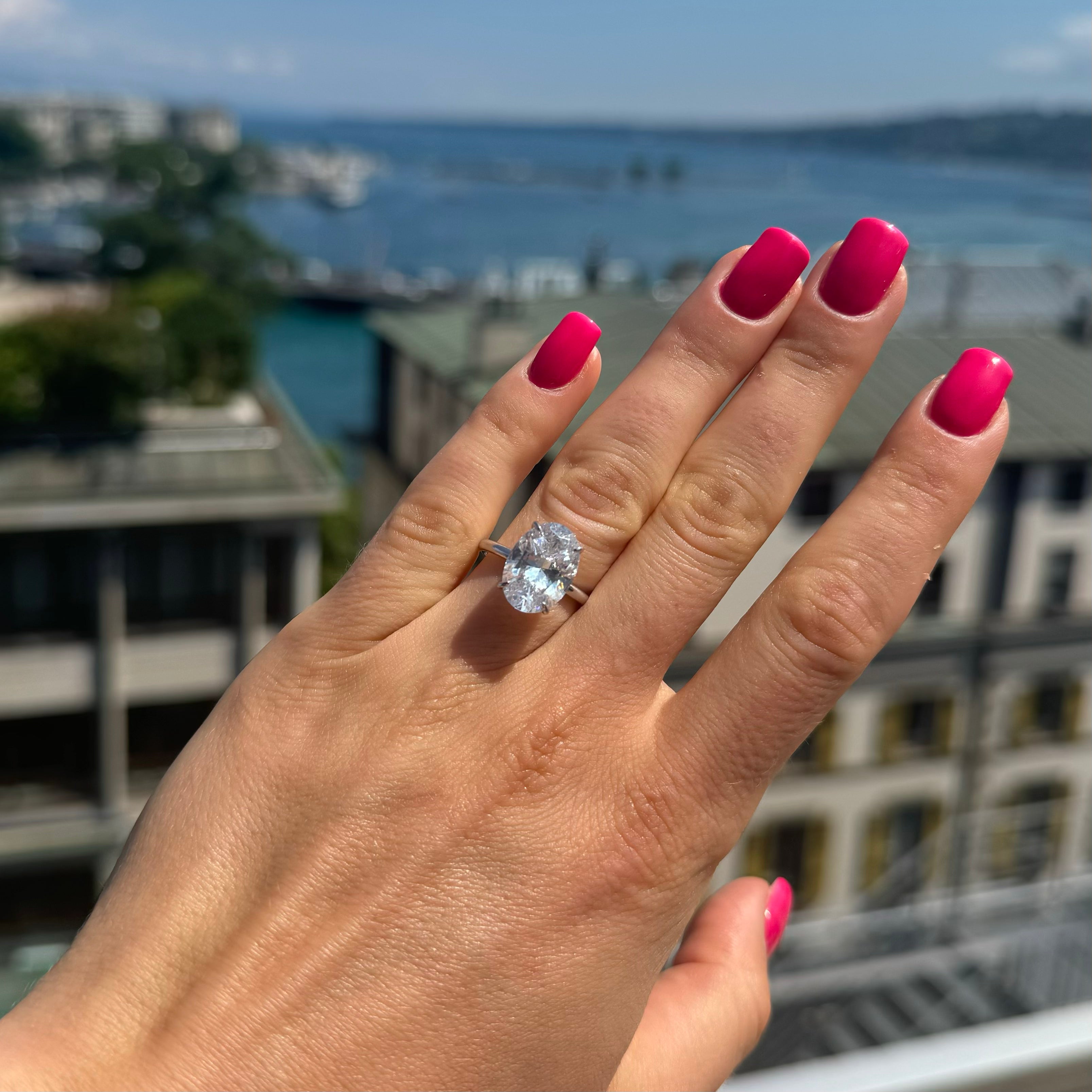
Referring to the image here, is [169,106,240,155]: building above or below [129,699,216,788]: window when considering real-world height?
above

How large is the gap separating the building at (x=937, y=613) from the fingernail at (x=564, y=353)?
519 millimetres

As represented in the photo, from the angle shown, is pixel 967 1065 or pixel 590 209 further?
pixel 590 209

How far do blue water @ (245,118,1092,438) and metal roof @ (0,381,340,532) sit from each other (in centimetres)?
13

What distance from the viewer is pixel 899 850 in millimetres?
2037

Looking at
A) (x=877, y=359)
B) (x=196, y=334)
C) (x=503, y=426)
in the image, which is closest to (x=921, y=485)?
(x=503, y=426)

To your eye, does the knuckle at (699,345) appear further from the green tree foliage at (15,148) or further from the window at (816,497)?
the green tree foliage at (15,148)

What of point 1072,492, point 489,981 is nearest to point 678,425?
point 489,981

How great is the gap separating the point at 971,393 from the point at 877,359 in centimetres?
92

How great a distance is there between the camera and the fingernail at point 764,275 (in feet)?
2.42

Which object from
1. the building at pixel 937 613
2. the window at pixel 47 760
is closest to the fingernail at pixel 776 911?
the building at pixel 937 613

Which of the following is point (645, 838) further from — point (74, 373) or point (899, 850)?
point (899, 850)

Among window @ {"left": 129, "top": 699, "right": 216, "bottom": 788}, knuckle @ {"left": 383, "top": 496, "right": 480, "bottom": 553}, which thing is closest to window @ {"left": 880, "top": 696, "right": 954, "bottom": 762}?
window @ {"left": 129, "top": 699, "right": 216, "bottom": 788}

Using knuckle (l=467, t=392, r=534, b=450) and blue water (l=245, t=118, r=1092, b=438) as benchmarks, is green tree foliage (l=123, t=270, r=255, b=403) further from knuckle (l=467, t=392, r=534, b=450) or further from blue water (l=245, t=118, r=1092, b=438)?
knuckle (l=467, t=392, r=534, b=450)

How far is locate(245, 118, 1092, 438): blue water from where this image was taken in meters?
1.58
